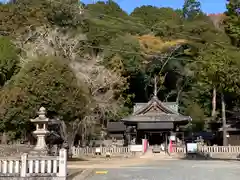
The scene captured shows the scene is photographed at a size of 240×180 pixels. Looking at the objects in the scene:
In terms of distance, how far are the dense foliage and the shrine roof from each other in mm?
3155

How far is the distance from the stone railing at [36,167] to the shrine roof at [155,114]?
29.4 meters

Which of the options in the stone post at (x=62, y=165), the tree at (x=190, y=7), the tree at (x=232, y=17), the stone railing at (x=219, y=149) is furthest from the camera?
the tree at (x=190, y=7)

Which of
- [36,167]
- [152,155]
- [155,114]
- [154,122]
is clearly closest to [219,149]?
[152,155]

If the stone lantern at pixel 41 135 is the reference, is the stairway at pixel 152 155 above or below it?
below

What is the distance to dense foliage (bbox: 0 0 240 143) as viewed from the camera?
82.1 feet

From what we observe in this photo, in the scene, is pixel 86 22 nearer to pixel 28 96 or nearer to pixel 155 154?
pixel 155 154

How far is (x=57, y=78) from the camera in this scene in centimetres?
2466

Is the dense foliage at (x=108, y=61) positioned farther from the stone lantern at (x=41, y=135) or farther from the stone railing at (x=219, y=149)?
the stone railing at (x=219, y=149)

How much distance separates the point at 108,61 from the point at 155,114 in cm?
1252

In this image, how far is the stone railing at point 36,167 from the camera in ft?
43.0

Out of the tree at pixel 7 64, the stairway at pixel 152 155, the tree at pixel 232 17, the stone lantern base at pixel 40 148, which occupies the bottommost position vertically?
the stairway at pixel 152 155

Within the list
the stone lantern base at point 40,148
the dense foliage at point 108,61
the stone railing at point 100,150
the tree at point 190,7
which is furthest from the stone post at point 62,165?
the tree at point 190,7

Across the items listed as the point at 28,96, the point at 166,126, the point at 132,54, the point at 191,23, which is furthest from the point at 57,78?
the point at 191,23

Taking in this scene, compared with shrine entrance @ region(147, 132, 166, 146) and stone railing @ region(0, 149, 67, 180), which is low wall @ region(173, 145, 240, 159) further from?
stone railing @ region(0, 149, 67, 180)
